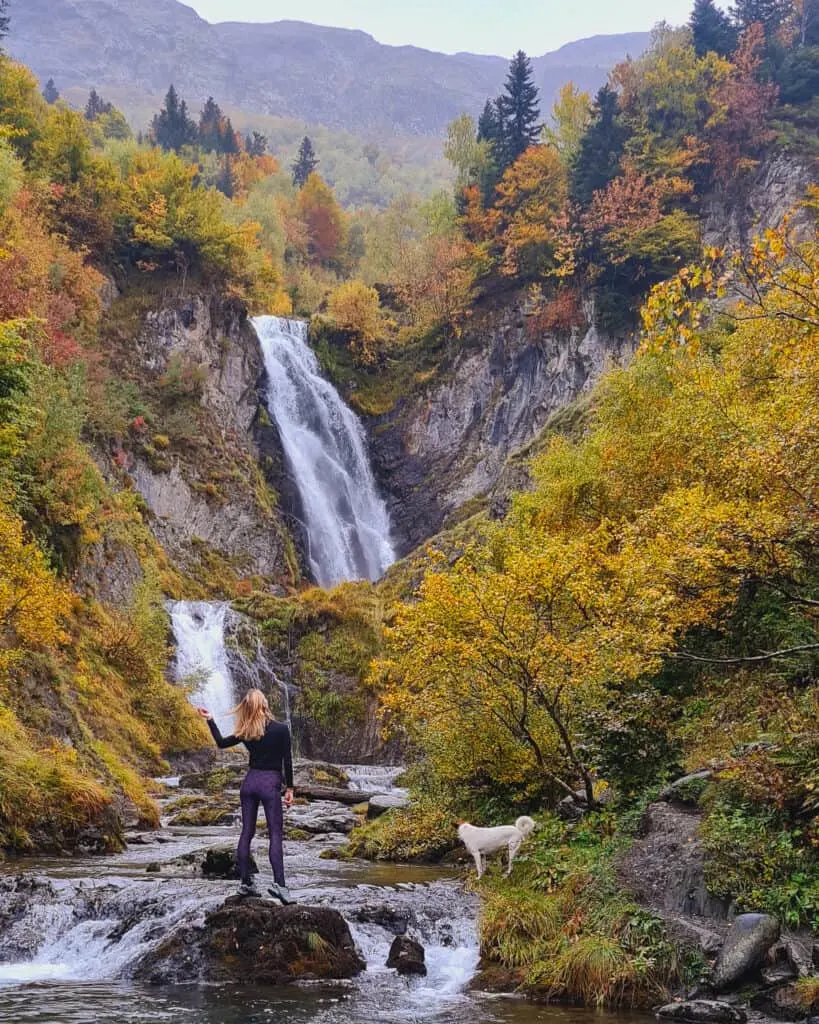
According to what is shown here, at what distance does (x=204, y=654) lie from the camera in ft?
110

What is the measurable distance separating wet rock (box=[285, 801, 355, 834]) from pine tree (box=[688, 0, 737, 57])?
160 ft

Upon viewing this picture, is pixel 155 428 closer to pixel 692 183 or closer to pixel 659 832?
pixel 692 183

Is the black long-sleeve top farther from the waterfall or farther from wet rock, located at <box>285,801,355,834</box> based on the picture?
the waterfall

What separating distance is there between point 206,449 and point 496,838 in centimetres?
3582

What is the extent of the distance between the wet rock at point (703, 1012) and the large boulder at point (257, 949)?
3414 mm

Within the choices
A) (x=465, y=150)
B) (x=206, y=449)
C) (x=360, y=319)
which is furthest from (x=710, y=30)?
(x=206, y=449)

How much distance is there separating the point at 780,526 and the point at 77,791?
1333 centimetres

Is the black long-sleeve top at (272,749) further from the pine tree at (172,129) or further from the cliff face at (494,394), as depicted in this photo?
the pine tree at (172,129)

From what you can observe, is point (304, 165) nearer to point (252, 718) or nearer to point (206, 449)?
point (206, 449)

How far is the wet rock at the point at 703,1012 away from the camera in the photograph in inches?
298

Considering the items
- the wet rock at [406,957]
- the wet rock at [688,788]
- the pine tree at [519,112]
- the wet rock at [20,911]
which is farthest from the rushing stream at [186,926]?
the pine tree at [519,112]

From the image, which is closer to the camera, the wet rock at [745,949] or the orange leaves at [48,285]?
the wet rock at [745,949]

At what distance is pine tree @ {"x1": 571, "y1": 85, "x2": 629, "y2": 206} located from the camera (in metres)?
47.8

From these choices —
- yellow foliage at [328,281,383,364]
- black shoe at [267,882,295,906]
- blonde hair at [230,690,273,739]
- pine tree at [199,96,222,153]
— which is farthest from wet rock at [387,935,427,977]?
pine tree at [199,96,222,153]
